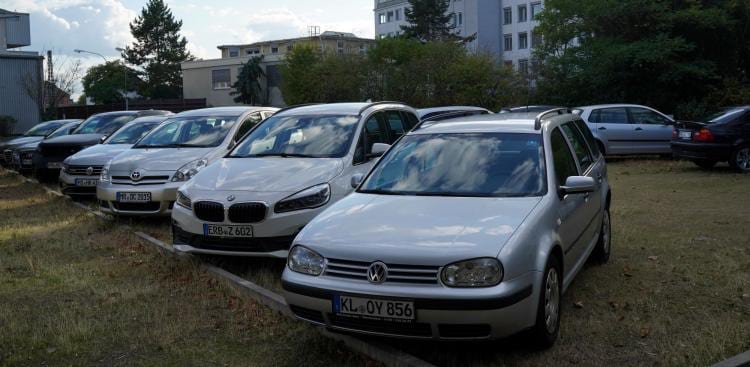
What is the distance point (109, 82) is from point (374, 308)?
325ft

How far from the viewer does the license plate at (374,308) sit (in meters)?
4.43

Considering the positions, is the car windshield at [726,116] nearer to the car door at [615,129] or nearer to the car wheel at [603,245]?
the car door at [615,129]

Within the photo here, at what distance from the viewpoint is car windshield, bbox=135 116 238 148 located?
1105cm

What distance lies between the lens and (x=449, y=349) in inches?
198

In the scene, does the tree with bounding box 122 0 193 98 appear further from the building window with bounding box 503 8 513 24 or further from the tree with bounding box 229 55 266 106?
the building window with bounding box 503 8 513 24

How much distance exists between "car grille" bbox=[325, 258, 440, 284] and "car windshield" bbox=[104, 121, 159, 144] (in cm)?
1037

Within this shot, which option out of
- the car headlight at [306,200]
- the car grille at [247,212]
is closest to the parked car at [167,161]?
the car grille at [247,212]

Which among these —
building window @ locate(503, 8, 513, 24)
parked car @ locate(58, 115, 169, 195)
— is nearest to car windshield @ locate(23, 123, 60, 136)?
parked car @ locate(58, 115, 169, 195)

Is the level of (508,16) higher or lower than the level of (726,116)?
higher

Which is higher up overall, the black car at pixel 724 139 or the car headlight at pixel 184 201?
the black car at pixel 724 139

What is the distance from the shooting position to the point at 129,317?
6.07m

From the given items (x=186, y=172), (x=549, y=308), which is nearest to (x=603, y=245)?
(x=549, y=308)

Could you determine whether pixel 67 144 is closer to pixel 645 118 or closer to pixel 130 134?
pixel 130 134

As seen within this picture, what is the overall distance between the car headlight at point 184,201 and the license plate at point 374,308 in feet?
11.2
